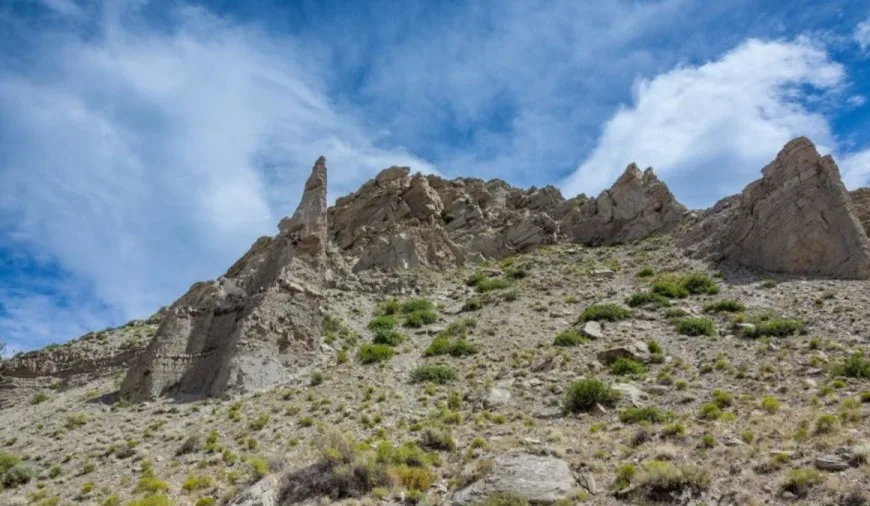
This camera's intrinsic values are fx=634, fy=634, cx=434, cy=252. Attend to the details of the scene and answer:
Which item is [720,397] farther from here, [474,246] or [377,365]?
[474,246]

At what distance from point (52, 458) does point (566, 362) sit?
16314mm

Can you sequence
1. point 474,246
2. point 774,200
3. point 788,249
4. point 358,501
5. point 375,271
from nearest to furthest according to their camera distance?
point 358,501
point 788,249
point 774,200
point 375,271
point 474,246

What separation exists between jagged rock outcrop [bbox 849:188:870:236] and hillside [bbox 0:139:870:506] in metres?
0.22

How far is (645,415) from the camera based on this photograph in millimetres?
15797

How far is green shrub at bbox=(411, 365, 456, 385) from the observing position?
22094 mm

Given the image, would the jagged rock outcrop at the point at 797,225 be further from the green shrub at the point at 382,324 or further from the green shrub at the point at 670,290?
the green shrub at the point at 382,324

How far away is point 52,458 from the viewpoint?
18844mm

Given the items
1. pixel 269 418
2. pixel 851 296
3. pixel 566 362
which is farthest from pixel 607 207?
pixel 269 418

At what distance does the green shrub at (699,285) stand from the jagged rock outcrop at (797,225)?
281 cm

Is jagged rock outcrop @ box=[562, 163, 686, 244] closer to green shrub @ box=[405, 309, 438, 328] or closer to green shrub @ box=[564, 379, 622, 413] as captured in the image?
green shrub @ box=[405, 309, 438, 328]

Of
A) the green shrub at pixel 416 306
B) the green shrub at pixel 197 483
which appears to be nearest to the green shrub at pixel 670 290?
the green shrub at pixel 416 306

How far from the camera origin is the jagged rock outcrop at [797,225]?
2820 cm

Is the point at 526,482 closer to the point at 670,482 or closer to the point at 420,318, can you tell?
the point at 670,482

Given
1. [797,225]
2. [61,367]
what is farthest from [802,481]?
[61,367]
